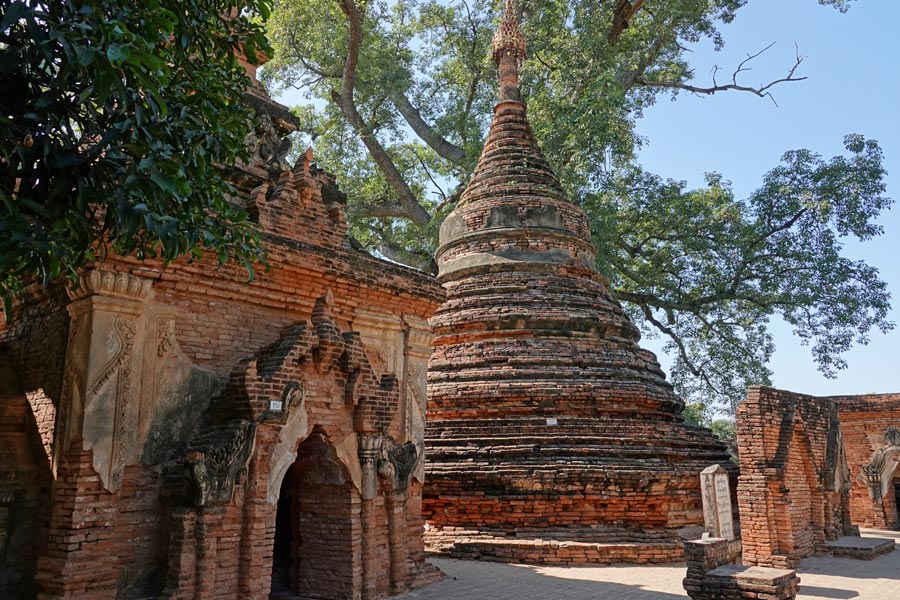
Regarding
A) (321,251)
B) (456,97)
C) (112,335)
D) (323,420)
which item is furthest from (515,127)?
(112,335)

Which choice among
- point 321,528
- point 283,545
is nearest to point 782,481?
point 321,528

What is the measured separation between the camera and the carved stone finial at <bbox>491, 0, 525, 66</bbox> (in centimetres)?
1733

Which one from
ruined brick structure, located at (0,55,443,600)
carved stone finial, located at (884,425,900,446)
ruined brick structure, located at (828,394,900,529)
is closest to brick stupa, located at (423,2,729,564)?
ruined brick structure, located at (0,55,443,600)

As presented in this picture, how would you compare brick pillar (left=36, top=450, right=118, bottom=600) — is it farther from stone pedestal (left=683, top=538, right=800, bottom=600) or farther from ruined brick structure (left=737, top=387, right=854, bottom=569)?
ruined brick structure (left=737, top=387, right=854, bottom=569)

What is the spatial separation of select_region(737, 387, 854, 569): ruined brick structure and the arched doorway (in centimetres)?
678

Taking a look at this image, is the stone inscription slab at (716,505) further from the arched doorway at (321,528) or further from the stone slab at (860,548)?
the arched doorway at (321,528)

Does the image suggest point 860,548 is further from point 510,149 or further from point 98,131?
point 98,131

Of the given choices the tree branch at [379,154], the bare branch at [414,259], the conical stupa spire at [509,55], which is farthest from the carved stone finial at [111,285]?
the tree branch at [379,154]

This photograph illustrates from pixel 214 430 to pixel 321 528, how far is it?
5.49ft

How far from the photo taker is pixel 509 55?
57.1ft

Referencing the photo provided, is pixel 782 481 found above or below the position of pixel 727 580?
above

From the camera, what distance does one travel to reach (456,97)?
75.8 ft

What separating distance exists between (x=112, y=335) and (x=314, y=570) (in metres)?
3.07

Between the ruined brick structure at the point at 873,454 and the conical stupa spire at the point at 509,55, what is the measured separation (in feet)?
33.9
